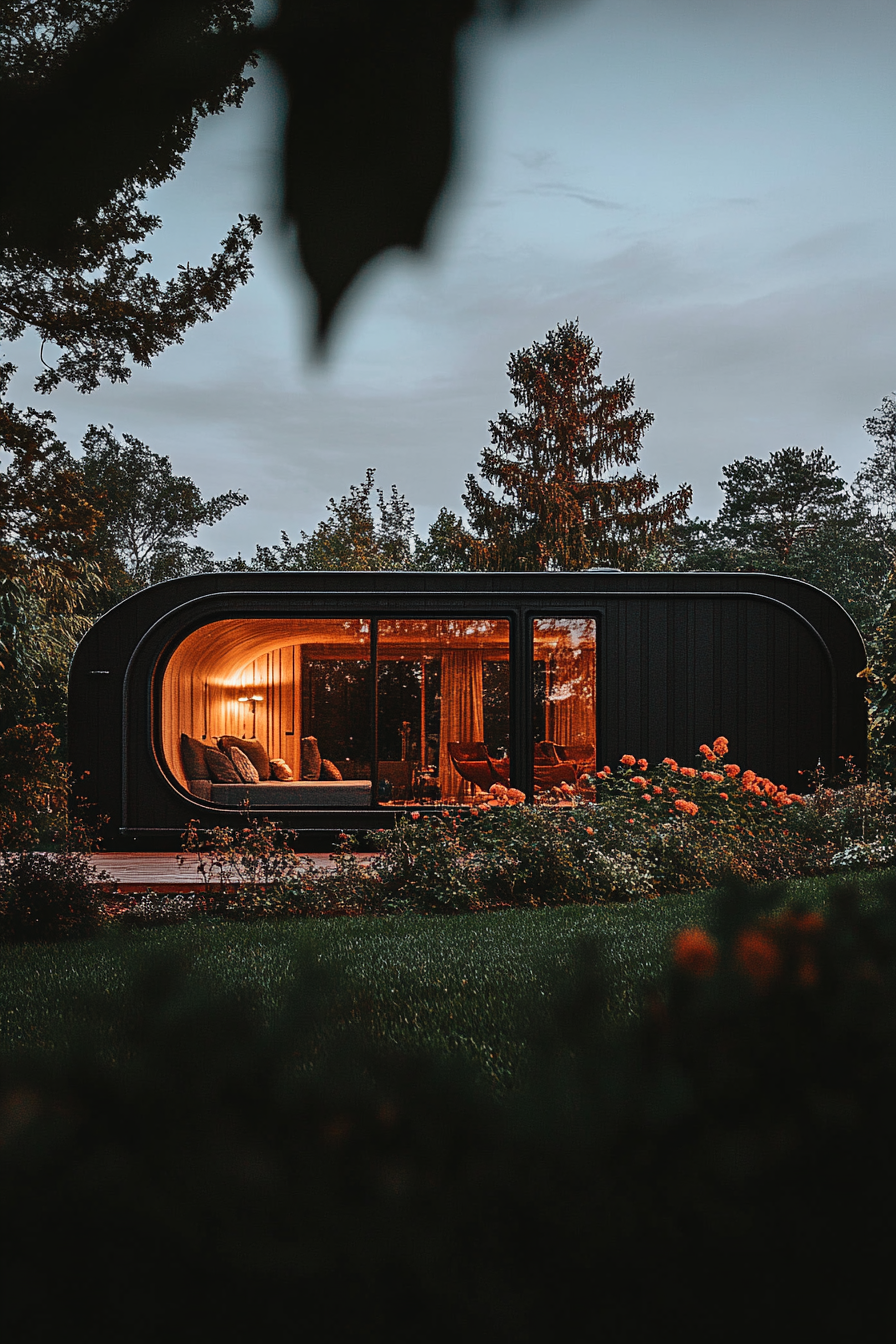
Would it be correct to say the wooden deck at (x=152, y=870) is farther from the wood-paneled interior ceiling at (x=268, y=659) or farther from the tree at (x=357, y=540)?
the tree at (x=357, y=540)

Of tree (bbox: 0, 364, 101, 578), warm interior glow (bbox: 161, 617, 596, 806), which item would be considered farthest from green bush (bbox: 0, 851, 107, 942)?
warm interior glow (bbox: 161, 617, 596, 806)

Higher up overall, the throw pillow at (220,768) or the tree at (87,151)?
the tree at (87,151)

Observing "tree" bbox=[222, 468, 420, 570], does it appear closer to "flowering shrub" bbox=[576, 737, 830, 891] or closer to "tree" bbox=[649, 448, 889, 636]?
"tree" bbox=[649, 448, 889, 636]

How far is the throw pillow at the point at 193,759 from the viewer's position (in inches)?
343

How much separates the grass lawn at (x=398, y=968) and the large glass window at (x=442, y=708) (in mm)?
4410

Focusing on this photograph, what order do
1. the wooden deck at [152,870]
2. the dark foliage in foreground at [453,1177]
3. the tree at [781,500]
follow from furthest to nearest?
the tree at [781,500], the wooden deck at [152,870], the dark foliage in foreground at [453,1177]

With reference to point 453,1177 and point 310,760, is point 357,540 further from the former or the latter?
point 453,1177

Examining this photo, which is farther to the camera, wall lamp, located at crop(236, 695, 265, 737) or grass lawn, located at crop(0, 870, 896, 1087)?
wall lamp, located at crop(236, 695, 265, 737)

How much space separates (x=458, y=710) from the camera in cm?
1016

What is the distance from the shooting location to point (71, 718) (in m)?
8.00

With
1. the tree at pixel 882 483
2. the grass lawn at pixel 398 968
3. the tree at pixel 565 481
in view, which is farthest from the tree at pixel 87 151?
the tree at pixel 882 483

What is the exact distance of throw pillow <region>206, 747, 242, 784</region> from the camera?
9.03 metres

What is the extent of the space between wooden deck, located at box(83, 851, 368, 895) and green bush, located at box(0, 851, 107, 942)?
0.41 meters

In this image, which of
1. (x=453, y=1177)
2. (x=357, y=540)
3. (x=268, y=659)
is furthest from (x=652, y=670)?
(x=357, y=540)
